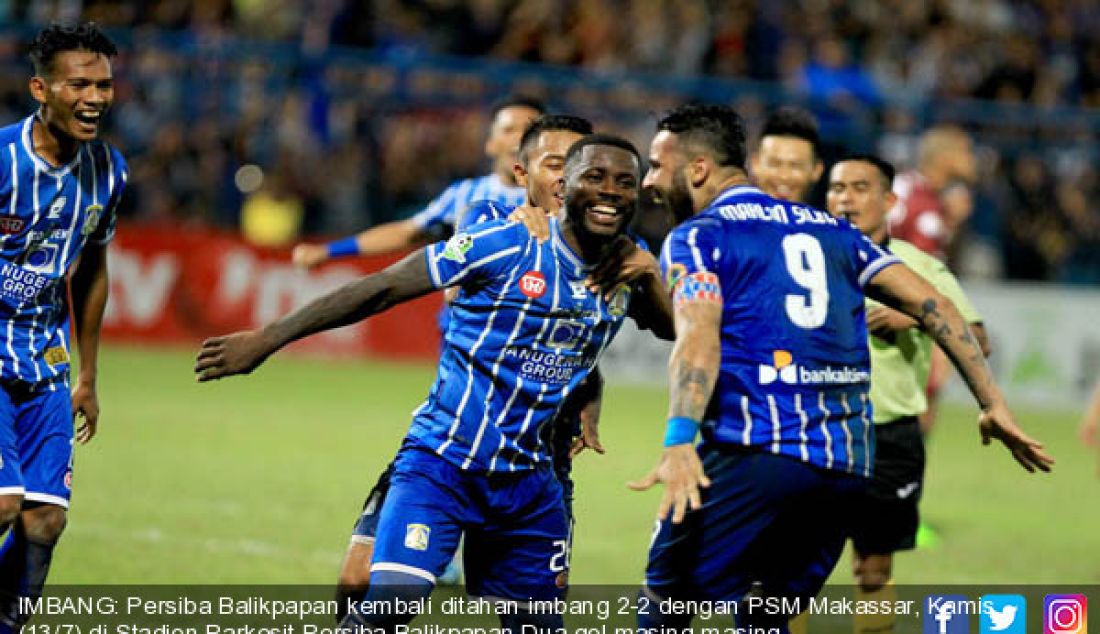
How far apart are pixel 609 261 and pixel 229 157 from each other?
53.2ft

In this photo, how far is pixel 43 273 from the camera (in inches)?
256

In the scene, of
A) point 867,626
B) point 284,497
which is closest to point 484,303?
point 867,626

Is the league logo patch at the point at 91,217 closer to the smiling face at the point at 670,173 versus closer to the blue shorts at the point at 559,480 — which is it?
the blue shorts at the point at 559,480

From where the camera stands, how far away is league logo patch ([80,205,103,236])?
6660 millimetres

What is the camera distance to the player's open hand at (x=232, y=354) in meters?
5.45

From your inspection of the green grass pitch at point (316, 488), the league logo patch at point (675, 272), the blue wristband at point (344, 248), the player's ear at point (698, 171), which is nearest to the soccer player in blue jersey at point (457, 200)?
the blue wristband at point (344, 248)

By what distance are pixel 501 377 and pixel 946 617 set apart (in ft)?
9.28

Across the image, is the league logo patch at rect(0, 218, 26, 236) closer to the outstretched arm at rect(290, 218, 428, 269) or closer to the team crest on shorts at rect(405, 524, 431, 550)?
Answer: the team crest on shorts at rect(405, 524, 431, 550)

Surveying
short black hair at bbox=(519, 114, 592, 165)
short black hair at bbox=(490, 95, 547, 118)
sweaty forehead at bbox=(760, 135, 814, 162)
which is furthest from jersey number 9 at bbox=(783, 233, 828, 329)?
short black hair at bbox=(490, 95, 547, 118)

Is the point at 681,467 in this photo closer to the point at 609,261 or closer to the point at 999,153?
the point at 609,261

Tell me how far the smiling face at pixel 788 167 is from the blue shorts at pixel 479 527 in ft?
10.5

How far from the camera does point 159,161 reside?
2105 cm

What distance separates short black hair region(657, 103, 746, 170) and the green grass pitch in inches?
149

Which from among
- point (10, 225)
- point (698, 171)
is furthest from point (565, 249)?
point (10, 225)
